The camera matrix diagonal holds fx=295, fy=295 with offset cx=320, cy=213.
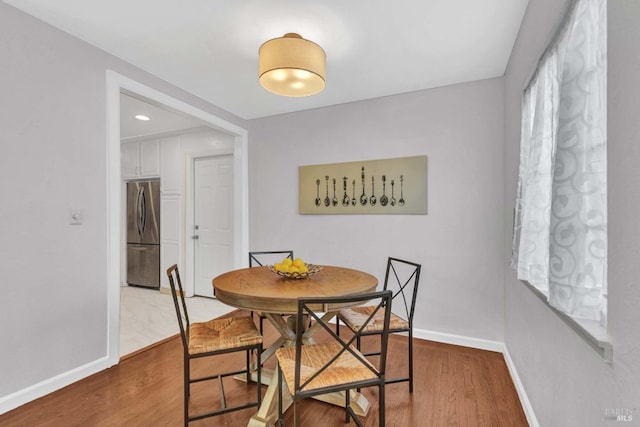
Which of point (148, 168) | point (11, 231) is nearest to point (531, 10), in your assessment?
point (11, 231)

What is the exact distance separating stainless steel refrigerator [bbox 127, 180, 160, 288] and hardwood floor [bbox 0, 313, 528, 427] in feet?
8.15

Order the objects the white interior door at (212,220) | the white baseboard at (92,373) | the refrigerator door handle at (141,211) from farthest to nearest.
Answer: the refrigerator door handle at (141,211) < the white interior door at (212,220) < the white baseboard at (92,373)

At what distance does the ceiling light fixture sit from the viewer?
1.79m

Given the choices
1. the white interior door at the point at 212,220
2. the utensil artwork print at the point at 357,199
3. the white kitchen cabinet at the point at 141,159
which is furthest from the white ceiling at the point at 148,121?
the utensil artwork print at the point at 357,199

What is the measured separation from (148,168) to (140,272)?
5.56 feet

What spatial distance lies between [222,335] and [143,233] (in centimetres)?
378

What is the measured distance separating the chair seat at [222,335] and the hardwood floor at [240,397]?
467mm

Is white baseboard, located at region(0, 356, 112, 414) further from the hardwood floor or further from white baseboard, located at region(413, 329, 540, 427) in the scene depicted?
white baseboard, located at region(413, 329, 540, 427)

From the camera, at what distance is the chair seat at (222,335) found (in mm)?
1628

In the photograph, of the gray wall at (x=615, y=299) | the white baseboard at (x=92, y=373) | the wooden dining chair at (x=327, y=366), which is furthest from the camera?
the white baseboard at (x=92, y=373)

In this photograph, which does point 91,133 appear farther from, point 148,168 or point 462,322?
→ point 462,322

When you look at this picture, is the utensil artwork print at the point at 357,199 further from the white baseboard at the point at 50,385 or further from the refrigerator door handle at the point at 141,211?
the refrigerator door handle at the point at 141,211

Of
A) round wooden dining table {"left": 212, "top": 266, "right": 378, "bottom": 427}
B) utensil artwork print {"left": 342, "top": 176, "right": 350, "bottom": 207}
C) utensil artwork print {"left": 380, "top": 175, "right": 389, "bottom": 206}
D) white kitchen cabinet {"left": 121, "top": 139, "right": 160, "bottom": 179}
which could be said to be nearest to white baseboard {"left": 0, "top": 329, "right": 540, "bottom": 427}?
round wooden dining table {"left": 212, "top": 266, "right": 378, "bottom": 427}

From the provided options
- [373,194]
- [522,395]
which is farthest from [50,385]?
[522,395]
